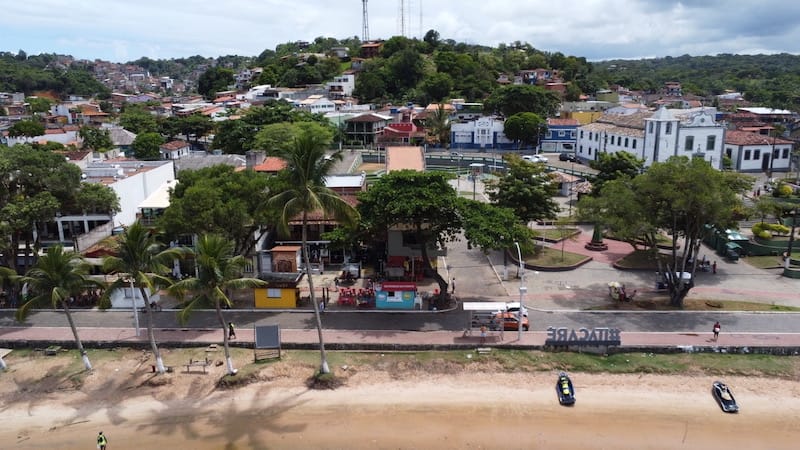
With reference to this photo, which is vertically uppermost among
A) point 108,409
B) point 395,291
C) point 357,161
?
point 357,161

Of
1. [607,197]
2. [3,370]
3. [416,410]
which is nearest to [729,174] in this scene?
[607,197]

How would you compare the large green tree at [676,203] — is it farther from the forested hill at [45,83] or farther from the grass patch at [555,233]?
the forested hill at [45,83]

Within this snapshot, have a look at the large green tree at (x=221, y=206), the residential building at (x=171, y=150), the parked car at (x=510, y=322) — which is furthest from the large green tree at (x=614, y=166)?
the residential building at (x=171, y=150)

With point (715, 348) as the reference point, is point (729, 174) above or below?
above

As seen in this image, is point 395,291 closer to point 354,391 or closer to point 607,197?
point 354,391

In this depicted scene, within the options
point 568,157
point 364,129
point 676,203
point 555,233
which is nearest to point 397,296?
point 676,203
